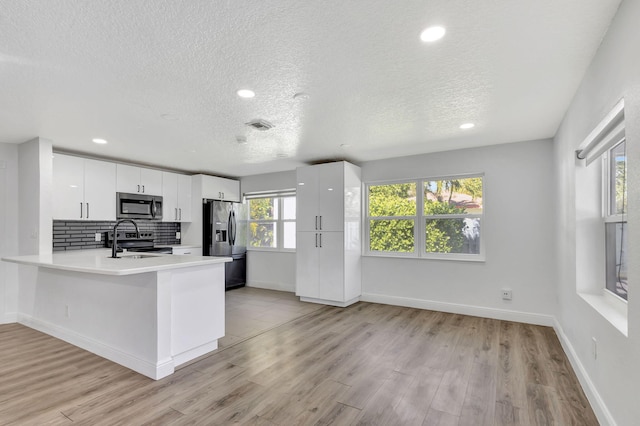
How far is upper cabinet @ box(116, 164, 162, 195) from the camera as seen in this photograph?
4910mm

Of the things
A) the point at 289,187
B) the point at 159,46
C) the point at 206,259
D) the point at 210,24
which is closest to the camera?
the point at 210,24

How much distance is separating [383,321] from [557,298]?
6.74 feet

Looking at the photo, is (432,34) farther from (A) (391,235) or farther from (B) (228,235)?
(B) (228,235)

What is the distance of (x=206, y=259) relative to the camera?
303cm

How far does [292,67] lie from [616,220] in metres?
2.57

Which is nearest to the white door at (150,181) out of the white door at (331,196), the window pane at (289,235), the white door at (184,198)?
the white door at (184,198)

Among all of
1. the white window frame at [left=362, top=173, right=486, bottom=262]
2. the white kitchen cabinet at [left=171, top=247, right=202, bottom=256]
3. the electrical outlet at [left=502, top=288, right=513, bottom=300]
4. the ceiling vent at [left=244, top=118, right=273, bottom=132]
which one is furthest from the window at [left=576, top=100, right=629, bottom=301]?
the white kitchen cabinet at [left=171, top=247, right=202, bottom=256]

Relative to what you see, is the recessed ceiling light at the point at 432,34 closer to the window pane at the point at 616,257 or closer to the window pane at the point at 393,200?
the window pane at the point at 616,257

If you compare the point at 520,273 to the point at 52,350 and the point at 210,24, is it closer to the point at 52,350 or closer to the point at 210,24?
the point at 210,24

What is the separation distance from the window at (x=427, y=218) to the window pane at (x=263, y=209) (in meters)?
2.12

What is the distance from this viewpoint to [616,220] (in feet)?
7.32

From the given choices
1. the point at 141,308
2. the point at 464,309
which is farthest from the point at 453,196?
the point at 141,308

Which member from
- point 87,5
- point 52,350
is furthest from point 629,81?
point 52,350

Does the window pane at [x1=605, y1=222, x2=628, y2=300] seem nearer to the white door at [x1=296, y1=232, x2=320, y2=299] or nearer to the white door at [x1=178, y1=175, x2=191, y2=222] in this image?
the white door at [x1=296, y1=232, x2=320, y2=299]
